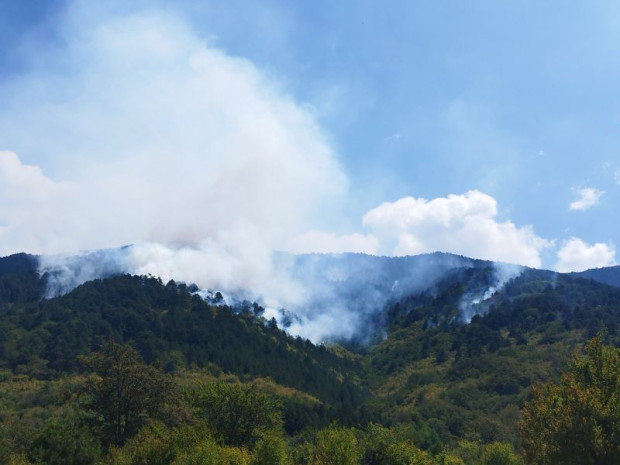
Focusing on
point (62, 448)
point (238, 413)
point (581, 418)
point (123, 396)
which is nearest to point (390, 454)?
point (238, 413)

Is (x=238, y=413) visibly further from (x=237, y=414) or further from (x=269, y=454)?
(x=269, y=454)

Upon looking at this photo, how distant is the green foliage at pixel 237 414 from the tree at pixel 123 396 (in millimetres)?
6820

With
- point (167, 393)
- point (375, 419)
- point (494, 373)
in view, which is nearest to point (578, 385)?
point (167, 393)

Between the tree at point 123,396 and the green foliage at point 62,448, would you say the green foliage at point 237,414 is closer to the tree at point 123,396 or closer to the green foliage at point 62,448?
the tree at point 123,396

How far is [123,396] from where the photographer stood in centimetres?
7775

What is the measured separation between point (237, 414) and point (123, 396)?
17.4 meters

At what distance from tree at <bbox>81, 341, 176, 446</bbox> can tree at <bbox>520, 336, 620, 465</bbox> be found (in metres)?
53.2

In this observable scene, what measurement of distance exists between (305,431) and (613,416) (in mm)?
102875

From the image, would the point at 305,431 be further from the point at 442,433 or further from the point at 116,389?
the point at 116,389

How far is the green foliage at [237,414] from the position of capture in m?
81.1

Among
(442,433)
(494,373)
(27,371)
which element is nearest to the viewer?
(442,433)

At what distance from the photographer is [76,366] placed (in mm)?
176875

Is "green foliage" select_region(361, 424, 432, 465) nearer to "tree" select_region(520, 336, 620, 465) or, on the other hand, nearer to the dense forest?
the dense forest

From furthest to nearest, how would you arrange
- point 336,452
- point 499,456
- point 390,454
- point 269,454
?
point 499,456, point 390,454, point 336,452, point 269,454
